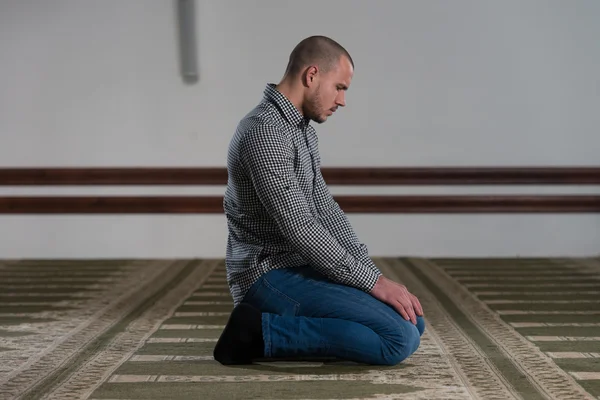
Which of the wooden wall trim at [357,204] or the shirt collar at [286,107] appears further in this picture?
the wooden wall trim at [357,204]

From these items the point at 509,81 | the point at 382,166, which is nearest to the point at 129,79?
the point at 382,166

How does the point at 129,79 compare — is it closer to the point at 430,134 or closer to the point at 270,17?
the point at 270,17

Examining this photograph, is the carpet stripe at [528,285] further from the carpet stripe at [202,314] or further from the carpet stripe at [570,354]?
the carpet stripe at [570,354]

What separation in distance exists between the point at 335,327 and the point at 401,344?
182mm

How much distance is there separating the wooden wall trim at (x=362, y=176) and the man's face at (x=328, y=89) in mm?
2821

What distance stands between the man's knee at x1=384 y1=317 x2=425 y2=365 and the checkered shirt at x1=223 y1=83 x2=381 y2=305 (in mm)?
151

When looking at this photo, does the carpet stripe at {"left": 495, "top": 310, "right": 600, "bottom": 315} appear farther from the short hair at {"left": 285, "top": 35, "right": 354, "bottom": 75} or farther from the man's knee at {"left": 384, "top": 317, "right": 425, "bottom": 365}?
the short hair at {"left": 285, "top": 35, "right": 354, "bottom": 75}

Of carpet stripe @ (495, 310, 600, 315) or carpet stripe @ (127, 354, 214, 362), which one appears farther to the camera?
carpet stripe @ (495, 310, 600, 315)

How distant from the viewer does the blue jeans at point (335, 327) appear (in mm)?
2375

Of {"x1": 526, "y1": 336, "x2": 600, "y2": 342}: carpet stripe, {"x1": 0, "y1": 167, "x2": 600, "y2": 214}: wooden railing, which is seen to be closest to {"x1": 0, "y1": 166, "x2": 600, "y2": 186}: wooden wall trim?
{"x1": 0, "y1": 167, "x2": 600, "y2": 214}: wooden railing

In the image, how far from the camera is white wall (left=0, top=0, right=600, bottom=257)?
528 cm

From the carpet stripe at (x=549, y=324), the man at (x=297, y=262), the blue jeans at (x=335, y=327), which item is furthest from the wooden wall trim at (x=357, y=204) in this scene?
the blue jeans at (x=335, y=327)

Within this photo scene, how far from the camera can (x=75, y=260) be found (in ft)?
17.4

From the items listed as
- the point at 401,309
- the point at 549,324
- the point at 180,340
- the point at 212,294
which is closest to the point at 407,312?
the point at 401,309
